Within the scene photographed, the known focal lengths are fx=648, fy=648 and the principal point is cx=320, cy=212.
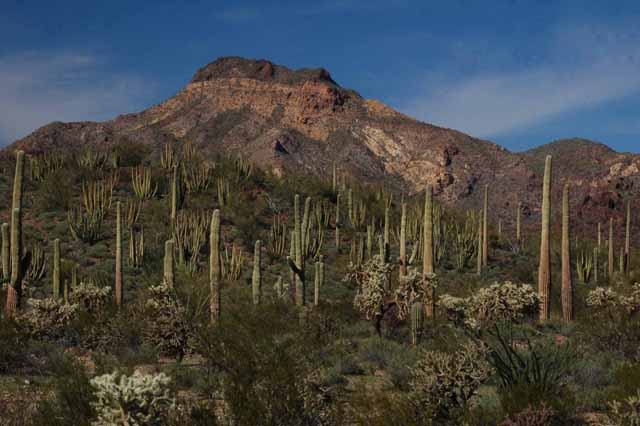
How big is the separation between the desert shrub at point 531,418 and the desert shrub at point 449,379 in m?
0.71

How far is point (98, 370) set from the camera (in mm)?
7215

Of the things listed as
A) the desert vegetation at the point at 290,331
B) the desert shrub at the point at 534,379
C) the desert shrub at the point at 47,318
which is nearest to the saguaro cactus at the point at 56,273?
the desert vegetation at the point at 290,331

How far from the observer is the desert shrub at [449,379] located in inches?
284

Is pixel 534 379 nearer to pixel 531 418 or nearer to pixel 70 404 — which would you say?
pixel 531 418

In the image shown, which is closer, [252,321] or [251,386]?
[251,386]

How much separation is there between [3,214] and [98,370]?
2749 cm

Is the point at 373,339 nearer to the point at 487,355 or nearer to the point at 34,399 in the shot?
the point at 487,355

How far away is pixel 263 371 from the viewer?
6.55m

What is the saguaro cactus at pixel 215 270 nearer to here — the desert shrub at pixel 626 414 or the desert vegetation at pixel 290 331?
the desert vegetation at pixel 290 331

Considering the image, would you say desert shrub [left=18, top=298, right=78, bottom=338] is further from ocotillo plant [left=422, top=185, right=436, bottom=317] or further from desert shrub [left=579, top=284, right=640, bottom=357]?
desert shrub [left=579, top=284, right=640, bottom=357]

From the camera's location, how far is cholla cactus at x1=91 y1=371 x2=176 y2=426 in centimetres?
562

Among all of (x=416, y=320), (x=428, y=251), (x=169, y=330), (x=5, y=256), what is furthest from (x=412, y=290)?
(x=5, y=256)

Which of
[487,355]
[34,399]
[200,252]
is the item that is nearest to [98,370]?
[34,399]

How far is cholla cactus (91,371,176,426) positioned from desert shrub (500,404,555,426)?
329cm
